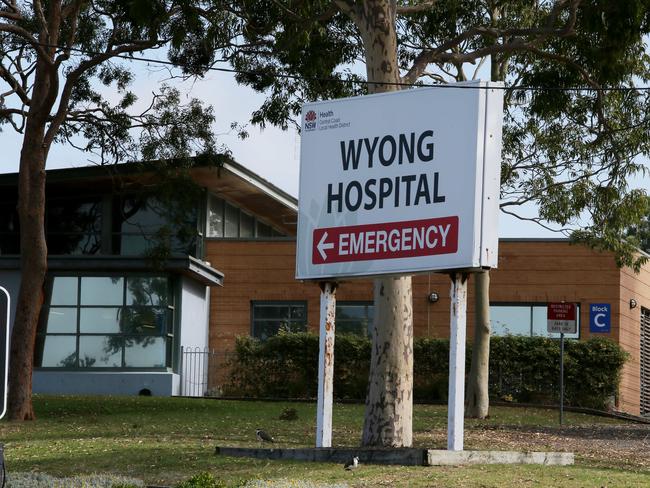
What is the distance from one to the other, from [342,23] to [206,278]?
13104 millimetres

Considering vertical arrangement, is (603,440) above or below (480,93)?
below

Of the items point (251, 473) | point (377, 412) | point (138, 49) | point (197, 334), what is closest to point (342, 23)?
point (138, 49)

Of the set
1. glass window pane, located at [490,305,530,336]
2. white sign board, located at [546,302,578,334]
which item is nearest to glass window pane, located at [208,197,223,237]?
glass window pane, located at [490,305,530,336]

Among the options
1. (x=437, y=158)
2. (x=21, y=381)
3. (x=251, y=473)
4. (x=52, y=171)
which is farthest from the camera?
(x=52, y=171)

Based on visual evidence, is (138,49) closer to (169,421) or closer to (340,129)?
(169,421)

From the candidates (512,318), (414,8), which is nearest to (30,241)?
(414,8)

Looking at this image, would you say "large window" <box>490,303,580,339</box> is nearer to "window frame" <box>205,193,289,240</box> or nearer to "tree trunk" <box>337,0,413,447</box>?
"window frame" <box>205,193,289,240</box>

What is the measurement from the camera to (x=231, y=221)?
39688mm

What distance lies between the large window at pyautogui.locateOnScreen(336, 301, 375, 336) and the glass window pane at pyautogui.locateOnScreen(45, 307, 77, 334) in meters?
7.23

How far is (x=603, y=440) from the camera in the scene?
21.3 meters

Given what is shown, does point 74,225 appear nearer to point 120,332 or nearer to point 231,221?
point 120,332

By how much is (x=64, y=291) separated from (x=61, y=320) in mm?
Answer: 808

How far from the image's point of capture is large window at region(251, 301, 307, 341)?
3681 cm

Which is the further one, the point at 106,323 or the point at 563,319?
the point at 106,323
